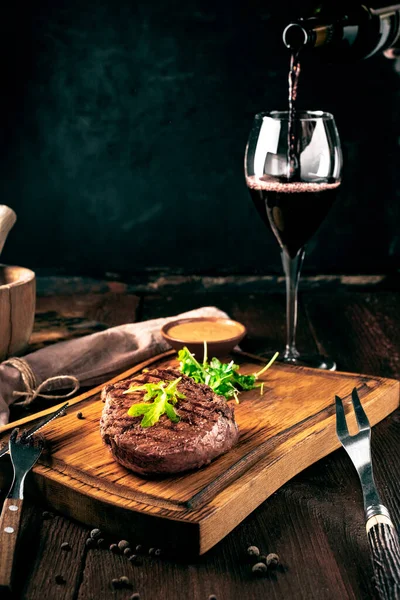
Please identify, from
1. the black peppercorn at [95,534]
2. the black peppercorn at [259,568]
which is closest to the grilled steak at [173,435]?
the black peppercorn at [95,534]

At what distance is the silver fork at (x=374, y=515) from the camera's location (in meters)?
1.20

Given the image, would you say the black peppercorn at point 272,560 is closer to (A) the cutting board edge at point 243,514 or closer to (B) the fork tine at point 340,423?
(A) the cutting board edge at point 243,514

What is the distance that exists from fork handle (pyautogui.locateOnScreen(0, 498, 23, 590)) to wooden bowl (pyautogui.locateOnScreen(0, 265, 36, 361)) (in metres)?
0.73

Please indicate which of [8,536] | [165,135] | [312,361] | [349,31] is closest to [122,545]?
[8,536]

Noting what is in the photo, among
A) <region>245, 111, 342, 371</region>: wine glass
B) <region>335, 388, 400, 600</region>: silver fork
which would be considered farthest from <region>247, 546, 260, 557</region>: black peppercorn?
<region>245, 111, 342, 371</region>: wine glass

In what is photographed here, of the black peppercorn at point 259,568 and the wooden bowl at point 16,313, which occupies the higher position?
the wooden bowl at point 16,313

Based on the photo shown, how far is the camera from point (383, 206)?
306cm

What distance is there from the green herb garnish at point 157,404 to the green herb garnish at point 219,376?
237 millimetres

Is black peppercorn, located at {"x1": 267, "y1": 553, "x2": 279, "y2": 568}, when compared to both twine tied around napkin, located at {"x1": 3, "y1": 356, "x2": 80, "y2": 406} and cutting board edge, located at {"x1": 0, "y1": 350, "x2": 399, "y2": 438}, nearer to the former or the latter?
cutting board edge, located at {"x1": 0, "y1": 350, "x2": 399, "y2": 438}

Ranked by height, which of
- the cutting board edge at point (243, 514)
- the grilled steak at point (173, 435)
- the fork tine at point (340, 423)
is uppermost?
the grilled steak at point (173, 435)

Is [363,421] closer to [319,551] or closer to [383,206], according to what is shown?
[319,551]

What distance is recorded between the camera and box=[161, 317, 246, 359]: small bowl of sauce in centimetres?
210

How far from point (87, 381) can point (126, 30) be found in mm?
1438

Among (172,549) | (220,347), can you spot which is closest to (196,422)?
(172,549)
